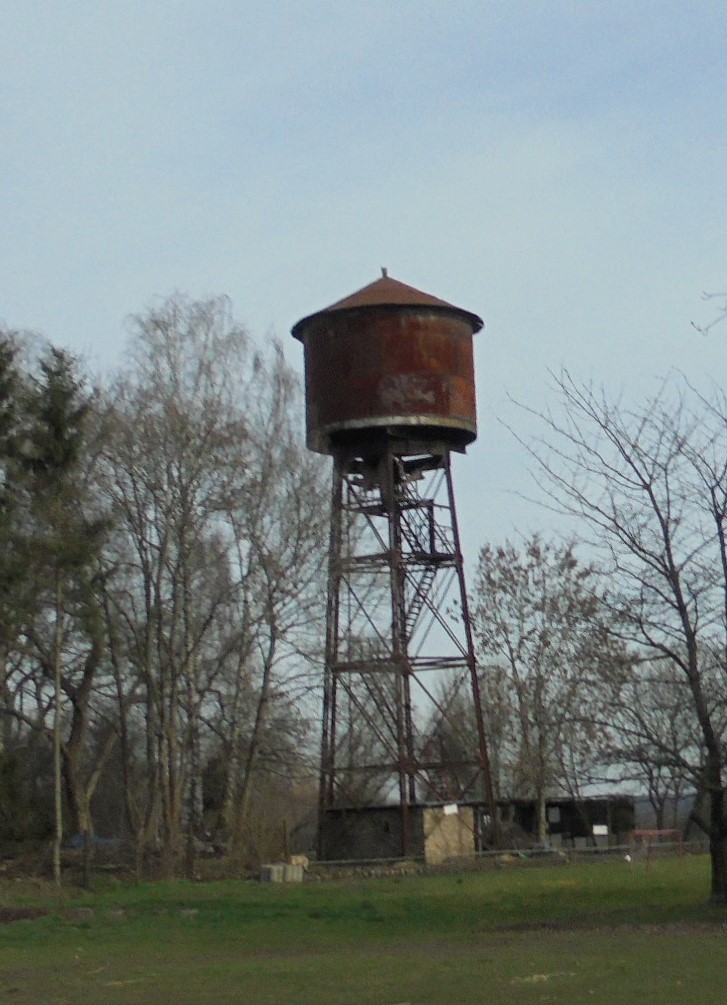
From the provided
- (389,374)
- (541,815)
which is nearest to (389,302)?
(389,374)

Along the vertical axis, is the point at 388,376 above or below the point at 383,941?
above

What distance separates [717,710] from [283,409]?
2055 cm

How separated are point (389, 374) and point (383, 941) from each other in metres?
16.7

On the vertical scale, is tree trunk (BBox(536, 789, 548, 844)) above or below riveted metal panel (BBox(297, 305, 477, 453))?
below

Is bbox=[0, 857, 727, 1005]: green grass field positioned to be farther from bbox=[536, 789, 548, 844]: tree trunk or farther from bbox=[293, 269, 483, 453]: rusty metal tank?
bbox=[293, 269, 483, 453]: rusty metal tank

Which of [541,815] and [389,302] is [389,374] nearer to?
[389,302]

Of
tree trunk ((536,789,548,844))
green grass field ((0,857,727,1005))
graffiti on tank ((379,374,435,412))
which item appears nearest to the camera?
green grass field ((0,857,727,1005))

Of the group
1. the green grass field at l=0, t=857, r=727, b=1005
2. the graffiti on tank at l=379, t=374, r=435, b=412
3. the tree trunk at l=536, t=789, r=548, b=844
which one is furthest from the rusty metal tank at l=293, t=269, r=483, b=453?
the tree trunk at l=536, t=789, r=548, b=844

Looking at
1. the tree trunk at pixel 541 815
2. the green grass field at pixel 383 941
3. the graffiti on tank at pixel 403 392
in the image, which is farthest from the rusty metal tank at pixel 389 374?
the tree trunk at pixel 541 815

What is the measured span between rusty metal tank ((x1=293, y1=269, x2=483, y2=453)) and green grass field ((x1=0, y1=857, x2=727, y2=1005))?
977cm

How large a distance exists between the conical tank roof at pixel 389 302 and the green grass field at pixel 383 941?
12.6m

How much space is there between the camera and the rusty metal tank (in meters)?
33.6

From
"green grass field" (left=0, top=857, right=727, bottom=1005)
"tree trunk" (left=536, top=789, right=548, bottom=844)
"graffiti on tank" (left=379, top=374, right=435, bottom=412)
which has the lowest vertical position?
"green grass field" (left=0, top=857, right=727, bottom=1005)

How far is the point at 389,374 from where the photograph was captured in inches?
1329
